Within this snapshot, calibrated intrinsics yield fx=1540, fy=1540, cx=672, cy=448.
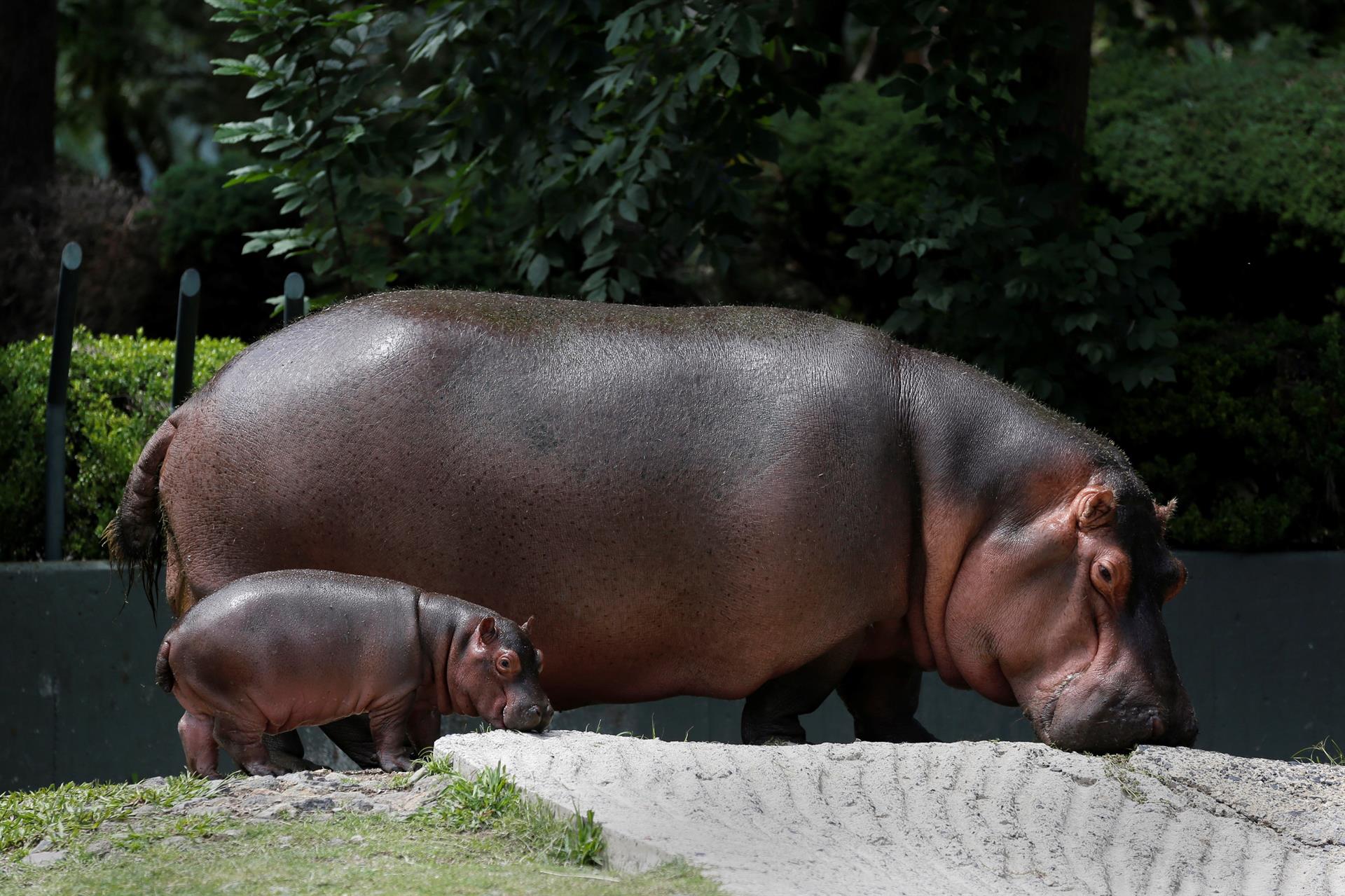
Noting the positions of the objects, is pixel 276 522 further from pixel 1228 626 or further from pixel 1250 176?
pixel 1250 176

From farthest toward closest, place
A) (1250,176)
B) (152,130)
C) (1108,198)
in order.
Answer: (152,130)
(1108,198)
(1250,176)

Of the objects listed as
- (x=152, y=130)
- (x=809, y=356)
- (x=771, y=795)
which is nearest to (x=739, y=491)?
(x=809, y=356)

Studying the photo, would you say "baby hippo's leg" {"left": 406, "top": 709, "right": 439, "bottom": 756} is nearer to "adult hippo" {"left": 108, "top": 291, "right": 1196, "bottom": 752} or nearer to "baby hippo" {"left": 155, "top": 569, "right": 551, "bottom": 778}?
"baby hippo" {"left": 155, "top": 569, "right": 551, "bottom": 778}

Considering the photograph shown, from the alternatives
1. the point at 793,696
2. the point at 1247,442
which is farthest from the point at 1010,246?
the point at 793,696

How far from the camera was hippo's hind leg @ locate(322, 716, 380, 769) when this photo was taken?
4391mm

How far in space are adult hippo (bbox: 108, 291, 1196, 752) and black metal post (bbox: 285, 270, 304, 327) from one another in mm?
1625

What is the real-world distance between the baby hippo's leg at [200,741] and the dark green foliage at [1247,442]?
14.0 ft

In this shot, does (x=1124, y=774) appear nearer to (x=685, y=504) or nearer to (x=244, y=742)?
(x=685, y=504)

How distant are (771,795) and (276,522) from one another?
61.5 inches

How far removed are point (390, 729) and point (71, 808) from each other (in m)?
0.77

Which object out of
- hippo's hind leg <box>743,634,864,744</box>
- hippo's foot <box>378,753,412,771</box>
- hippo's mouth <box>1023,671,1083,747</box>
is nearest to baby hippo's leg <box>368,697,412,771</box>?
hippo's foot <box>378,753,412,771</box>

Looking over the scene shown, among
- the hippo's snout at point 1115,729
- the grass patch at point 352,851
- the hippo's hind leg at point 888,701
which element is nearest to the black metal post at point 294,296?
the hippo's hind leg at point 888,701

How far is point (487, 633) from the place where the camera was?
3.88 m

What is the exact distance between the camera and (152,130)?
20875 mm
